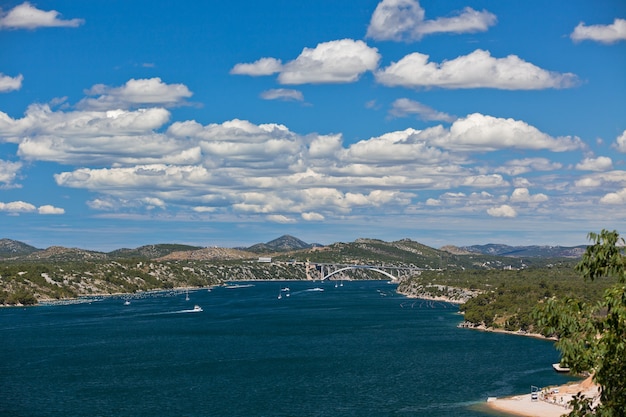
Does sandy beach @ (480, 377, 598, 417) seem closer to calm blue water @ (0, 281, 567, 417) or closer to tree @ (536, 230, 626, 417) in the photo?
calm blue water @ (0, 281, 567, 417)

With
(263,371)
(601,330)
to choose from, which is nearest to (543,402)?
(263,371)

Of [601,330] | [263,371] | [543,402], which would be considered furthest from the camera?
[263,371]

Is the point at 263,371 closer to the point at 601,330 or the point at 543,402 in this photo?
the point at 543,402

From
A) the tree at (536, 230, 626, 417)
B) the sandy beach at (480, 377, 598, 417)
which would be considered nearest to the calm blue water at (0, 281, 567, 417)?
the sandy beach at (480, 377, 598, 417)

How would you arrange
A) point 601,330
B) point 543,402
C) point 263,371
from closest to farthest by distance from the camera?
1. point 601,330
2. point 543,402
3. point 263,371


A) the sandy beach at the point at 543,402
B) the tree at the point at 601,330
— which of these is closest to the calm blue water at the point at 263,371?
the sandy beach at the point at 543,402

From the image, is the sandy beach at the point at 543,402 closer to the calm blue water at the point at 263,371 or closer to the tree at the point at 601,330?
the calm blue water at the point at 263,371

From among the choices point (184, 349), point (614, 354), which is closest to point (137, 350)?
point (184, 349)

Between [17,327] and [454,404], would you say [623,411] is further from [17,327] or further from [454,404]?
[17,327]
